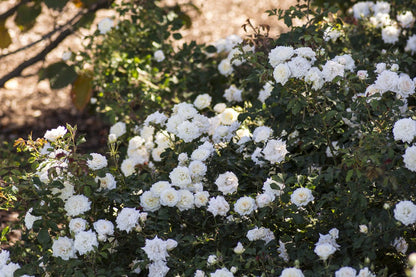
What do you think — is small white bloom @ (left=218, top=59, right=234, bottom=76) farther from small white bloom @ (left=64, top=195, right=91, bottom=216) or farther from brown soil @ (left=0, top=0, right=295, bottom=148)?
small white bloom @ (left=64, top=195, right=91, bottom=216)

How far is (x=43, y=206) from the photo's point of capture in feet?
6.28

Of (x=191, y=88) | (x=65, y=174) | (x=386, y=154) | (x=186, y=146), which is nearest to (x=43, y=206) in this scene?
(x=65, y=174)

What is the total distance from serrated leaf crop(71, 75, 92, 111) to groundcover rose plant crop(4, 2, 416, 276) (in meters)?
1.14

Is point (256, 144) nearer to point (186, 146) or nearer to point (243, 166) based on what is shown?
point (243, 166)

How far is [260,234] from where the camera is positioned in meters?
1.91

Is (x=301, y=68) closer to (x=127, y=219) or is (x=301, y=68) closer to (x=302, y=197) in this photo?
(x=302, y=197)

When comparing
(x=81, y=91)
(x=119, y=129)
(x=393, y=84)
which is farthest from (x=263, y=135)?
(x=81, y=91)

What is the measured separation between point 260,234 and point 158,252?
348 mm

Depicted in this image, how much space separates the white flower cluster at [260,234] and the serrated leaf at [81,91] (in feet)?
5.86

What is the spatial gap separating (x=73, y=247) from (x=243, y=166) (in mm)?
748

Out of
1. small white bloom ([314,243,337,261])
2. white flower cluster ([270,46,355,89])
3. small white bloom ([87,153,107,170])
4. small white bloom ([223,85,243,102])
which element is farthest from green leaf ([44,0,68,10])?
small white bloom ([314,243,337,261])

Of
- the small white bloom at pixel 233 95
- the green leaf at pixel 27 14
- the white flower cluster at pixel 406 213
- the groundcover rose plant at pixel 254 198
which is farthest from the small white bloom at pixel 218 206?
the green leaf at pixel 27 14

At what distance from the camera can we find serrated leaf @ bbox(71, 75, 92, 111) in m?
3.38

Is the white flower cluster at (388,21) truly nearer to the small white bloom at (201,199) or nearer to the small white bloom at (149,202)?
the small white bloom at (201,199)
